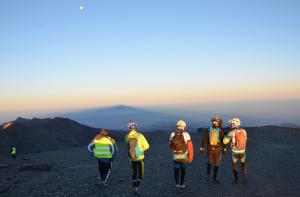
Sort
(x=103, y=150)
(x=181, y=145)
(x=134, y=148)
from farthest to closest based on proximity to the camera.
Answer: (x=103, y=150) → (x=134, y=148) → (x=181, y=145)

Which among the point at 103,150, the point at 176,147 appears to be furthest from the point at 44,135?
the point at 176,147

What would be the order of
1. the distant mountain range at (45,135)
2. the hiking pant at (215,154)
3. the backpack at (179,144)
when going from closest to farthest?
the backpack at (179,144) → the hiking pant at (215,154) → the distant mountain range at (45,135)

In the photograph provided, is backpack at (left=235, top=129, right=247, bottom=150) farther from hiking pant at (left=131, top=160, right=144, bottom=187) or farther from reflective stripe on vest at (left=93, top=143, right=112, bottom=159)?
reflective stripe on vest at (left=93, top=143, right=112, bottom=159)

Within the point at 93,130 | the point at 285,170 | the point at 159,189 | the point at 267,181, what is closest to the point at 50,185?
the point at 159,189

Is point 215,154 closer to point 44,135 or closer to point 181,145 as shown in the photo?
point 181,145

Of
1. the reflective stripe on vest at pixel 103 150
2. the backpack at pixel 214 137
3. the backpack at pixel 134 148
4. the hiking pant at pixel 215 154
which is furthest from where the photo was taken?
the hiking pant at pixel 215 154

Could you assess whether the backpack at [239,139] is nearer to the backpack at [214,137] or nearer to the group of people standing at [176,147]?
the group of people standing at [176,147]

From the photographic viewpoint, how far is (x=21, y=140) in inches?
1873

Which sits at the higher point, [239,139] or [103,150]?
[239,139]

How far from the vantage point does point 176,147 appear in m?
12.4

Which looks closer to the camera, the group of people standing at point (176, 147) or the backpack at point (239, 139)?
the group of people standing at point (176, 147)

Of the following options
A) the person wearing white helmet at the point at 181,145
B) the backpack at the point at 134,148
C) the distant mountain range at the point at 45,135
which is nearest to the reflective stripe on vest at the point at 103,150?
the backpack at the point at 134,148

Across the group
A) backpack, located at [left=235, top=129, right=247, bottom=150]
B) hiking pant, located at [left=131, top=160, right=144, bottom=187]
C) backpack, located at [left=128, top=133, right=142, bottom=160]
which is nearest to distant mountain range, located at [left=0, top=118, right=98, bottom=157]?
hiking pant, located at [left=131, top=160, right=144, bottom=187]

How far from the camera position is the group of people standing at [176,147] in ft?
40.9
